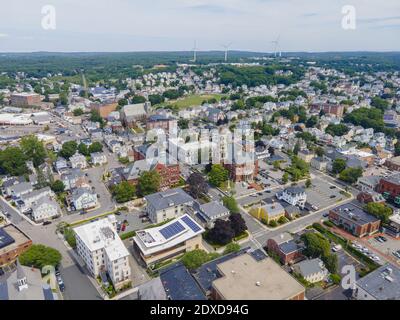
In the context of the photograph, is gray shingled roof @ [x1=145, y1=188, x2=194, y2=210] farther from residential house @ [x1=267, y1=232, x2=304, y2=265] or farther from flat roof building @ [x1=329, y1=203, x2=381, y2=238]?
flat roof building @ [x1=329, y1=203, x2=381, y2=238]

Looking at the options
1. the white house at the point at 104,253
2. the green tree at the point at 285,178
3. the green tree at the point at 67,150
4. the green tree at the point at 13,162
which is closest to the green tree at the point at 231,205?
the green tree at the point at 285,178

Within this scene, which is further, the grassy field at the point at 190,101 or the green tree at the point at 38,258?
the grassy field at the point at 190,101

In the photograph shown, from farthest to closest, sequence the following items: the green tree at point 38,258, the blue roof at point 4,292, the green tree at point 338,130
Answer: the green tree at point 338,130 → the green tree at point 38,258 → the blue roof at point 4,292

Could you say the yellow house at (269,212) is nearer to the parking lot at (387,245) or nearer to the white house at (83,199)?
the parking lot at (387,245)

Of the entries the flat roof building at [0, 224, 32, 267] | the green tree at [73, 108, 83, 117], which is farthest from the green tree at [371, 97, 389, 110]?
the flat roof building at [0, 224, 32, 267]

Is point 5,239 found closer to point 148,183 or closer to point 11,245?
point 11,245

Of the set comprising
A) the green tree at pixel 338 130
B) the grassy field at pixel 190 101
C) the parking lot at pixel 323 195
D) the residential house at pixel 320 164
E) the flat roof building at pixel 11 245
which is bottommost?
the flat roof building at pixel 11 245

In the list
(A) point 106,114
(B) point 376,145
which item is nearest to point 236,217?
(B) point 376,145

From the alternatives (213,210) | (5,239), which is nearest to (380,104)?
(213,210)
